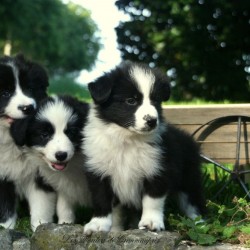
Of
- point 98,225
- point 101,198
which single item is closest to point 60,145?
point 101,198

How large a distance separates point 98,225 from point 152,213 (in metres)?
0.41

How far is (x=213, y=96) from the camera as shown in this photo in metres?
14.0

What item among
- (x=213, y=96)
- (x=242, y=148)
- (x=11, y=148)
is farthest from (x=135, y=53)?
(x=11, y=148)

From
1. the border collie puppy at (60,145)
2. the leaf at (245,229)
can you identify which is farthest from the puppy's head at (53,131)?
the leaf at (245,229)

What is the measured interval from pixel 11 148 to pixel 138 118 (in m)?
1.48

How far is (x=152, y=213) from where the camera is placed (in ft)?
14.1

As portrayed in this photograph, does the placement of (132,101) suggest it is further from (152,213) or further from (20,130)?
(20,130)

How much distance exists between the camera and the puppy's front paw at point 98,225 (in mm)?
4207

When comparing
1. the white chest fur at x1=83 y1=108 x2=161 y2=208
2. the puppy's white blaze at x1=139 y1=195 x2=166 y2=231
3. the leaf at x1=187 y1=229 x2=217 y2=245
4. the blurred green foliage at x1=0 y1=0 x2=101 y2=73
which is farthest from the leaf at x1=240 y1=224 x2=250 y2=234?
the blurred green foliage at x1=0 y1=0 x2=101 y2=73

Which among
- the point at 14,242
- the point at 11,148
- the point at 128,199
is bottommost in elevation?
the point at 14,242

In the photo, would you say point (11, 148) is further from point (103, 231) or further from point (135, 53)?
point (135, 53)

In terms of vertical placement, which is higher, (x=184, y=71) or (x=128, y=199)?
(x=184, y=71)

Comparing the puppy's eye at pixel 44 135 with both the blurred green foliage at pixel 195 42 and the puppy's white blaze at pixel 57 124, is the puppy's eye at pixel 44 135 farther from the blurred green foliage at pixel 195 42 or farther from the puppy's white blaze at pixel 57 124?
the blurred green foliage at pixel 195 42

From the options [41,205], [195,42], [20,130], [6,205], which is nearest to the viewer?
[20,130]
